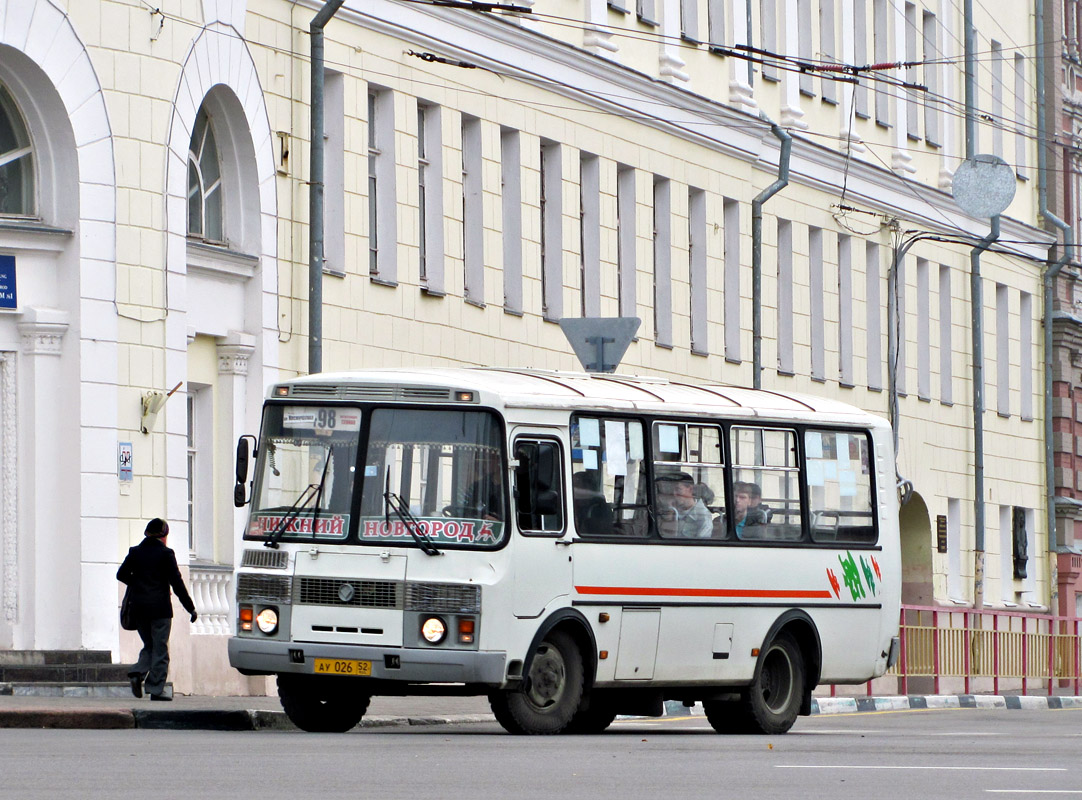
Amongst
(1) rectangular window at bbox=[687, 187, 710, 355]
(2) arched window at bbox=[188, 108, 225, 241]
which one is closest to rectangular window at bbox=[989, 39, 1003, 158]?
(1) rectangular window at bbox=[687, 187, 710, 355]

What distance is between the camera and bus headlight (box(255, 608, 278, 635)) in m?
20.8

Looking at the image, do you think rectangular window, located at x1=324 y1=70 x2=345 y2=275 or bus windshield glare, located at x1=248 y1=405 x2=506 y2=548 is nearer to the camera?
bus windshield glare, located at x1=248 y1=405 x2=506 y2=548

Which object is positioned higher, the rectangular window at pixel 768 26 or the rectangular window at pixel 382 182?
the rectangular window at pixel 768 26

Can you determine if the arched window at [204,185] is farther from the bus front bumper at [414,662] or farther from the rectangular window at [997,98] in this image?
the rectangular window at [997,98]

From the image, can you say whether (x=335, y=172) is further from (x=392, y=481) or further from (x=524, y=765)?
(x=524, y=765)

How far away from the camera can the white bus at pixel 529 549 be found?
2053 cm

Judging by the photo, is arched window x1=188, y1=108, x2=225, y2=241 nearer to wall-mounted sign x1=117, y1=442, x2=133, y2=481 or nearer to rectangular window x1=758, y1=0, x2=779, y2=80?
wall-mounted sign x1=117, y1=442, x2=133, y2=481

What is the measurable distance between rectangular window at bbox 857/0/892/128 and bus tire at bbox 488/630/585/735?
29937 mm

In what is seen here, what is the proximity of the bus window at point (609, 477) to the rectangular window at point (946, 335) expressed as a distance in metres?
31.1

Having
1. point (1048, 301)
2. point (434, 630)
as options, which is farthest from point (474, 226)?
point (1048, 301)

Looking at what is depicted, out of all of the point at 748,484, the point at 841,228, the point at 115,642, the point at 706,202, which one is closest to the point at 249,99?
the point at 115,642

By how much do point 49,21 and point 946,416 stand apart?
28.6 metres

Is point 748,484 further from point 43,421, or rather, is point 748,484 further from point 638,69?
point 638,69

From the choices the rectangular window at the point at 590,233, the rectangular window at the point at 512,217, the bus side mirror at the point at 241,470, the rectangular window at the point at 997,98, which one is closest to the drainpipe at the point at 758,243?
the rectangular window at the point at 590,233
